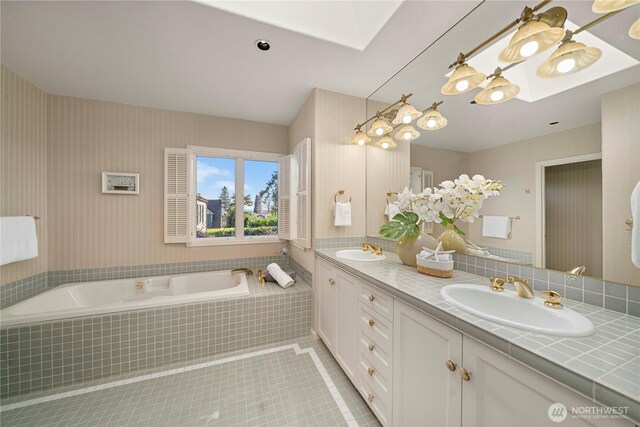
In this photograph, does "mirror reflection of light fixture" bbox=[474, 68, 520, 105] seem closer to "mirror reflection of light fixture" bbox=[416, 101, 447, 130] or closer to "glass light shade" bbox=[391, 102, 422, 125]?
"mirror reflection of light fixture" bbox=[416, 101, 447, 130]

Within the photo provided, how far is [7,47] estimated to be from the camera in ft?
5.49

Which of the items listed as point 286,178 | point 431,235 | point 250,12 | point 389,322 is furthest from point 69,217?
point 431,235

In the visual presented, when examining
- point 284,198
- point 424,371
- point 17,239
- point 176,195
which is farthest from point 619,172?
point 17,239

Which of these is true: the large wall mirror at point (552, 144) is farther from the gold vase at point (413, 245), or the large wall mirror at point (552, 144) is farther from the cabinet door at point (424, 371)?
the cabinet door at point (424, 371)

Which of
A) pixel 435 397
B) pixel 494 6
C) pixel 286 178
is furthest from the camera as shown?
pixel 286 178

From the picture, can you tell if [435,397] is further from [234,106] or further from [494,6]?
[234,106]

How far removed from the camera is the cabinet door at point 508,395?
0.56 m

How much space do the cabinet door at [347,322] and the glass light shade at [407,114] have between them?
1.37m

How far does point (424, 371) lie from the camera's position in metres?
0.96

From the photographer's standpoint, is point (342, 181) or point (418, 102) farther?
point (342, 181)

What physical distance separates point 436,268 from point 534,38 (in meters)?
1.20

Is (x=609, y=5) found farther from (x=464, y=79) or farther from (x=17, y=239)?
(x=17, y=239)

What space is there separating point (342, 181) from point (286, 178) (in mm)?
907

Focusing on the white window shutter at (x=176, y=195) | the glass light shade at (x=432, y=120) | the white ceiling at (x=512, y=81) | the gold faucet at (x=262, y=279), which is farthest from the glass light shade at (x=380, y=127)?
the white window shutter at (x=176, y=195)
